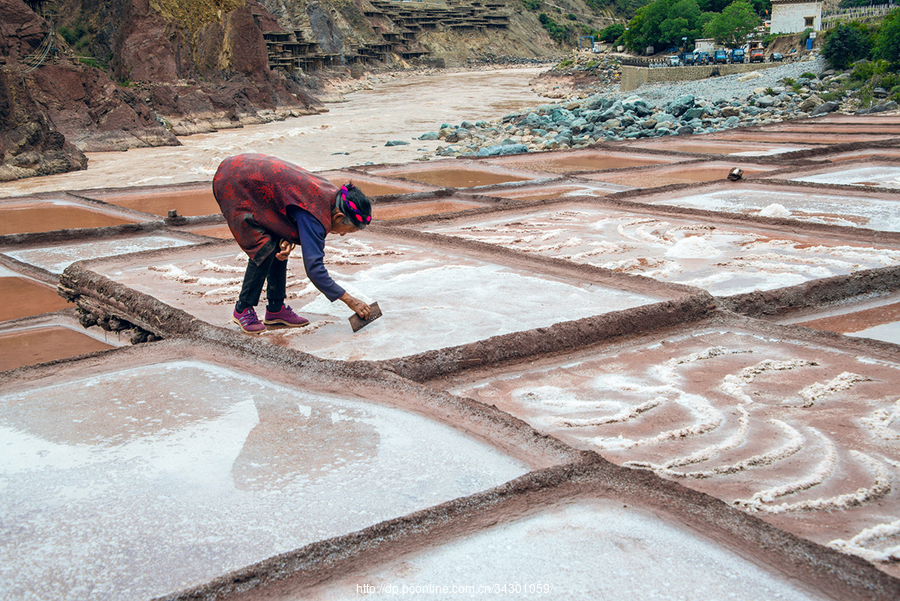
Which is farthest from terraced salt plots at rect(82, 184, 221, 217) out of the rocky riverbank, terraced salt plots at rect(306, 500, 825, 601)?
terraced salt plots at rect(306, 500, 825, 601)

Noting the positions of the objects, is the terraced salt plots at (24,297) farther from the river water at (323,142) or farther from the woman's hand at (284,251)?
the river water at (323,142)

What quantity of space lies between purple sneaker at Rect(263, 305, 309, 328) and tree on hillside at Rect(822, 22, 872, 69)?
87.3ft

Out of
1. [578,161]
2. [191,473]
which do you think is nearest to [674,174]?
[578,161]

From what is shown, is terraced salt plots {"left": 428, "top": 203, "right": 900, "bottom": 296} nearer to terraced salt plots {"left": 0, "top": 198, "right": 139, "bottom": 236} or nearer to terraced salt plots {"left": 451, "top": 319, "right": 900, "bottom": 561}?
terraced salt plots {"left": 451, "top": 319, "right": 900, "bottom": 561}

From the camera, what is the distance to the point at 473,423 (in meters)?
3.22

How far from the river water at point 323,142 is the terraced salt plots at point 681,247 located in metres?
8.05

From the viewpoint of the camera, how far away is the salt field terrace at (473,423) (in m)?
2.29

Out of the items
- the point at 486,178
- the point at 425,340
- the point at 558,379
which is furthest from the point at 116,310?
the point at 486,178

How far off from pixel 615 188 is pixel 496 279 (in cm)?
495

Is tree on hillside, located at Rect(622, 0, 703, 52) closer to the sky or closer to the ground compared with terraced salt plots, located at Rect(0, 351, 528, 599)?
closer to the sky

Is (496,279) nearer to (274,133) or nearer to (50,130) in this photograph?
(50,130)

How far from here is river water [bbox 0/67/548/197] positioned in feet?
53.0

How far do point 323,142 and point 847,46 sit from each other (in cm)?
1760

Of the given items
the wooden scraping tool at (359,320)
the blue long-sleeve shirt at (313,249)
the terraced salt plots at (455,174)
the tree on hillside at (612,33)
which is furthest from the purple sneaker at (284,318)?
the tree on hillside at (612,33)
